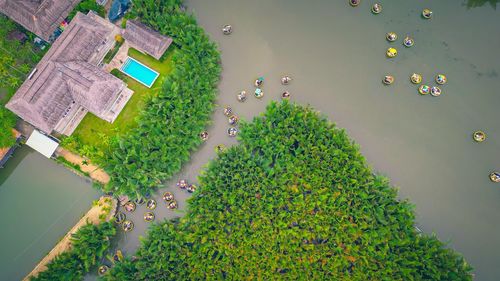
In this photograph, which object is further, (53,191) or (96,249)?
(53,191)

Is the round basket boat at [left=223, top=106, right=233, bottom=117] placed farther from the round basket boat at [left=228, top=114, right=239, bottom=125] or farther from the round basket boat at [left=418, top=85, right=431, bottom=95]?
the round basket boat at [left=418, top=85, right=431, bottom=95]

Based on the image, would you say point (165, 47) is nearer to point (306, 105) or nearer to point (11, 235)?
point (306, 105)

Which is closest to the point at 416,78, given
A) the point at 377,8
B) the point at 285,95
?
the point at 377,8

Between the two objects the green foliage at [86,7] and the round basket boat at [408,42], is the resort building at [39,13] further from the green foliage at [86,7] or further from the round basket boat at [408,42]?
the round basket boat at [408,42]

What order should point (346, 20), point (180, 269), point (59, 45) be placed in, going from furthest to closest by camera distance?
point (346, 20) < point (59, 45) < point (180, 269)

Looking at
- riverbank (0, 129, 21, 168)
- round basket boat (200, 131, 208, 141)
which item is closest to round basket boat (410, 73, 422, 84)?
round basket boat (200, 131, 208, 141)

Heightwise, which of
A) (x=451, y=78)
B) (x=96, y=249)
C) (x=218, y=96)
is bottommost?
(x=96, y=249)

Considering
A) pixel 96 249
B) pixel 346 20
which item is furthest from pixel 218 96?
pixel 96 249

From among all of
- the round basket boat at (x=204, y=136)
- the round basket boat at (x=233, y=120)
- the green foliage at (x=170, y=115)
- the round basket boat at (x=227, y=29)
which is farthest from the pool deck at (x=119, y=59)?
the round basket boat at (x=233, y=120)
